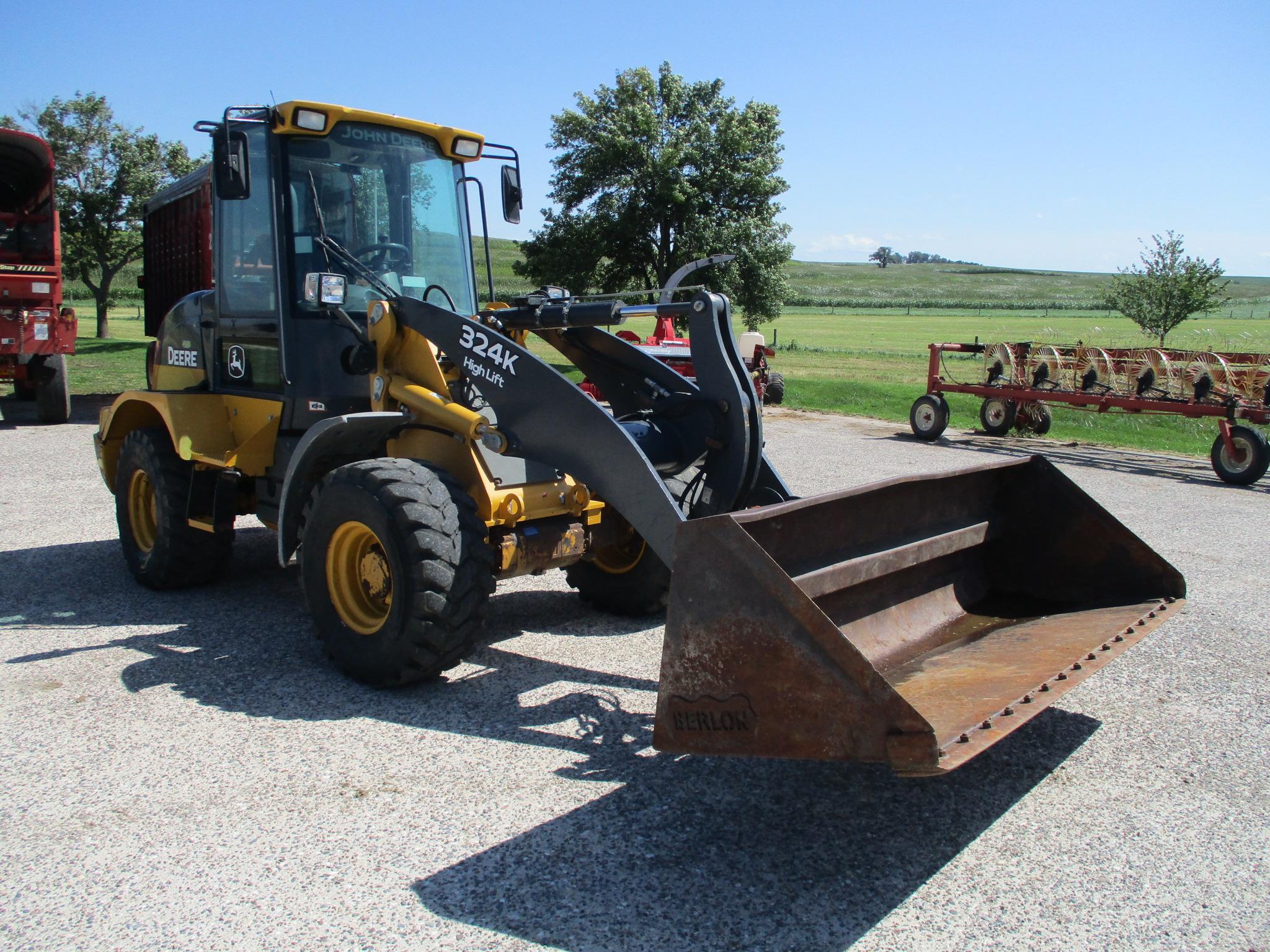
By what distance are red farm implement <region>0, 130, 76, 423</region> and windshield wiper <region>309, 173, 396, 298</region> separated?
423 inches

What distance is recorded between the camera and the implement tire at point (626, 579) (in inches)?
234

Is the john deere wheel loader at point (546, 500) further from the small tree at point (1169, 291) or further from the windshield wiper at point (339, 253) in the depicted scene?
the small tree at point (1169, 291)

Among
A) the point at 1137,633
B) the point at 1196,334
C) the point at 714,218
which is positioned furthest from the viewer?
the point at 1196,334

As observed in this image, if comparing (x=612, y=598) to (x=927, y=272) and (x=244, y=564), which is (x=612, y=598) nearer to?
(x=244, y=564)

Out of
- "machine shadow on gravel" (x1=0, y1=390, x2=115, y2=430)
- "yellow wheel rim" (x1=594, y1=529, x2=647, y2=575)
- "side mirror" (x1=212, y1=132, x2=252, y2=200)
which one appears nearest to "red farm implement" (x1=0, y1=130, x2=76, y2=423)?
"machine shadow on gravel" (x1=0, y1=390, x2=115, y2=430)

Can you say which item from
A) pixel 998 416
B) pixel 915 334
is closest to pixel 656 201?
pixel 998 416

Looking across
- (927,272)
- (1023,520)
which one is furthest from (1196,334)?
(927,272)

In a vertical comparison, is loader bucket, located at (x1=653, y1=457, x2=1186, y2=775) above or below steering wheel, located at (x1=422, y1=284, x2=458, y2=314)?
below

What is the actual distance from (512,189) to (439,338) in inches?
61.5

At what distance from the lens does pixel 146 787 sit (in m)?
3.84

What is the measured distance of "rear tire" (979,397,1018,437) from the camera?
1722 cm

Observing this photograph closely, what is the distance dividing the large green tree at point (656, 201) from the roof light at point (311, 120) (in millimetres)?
20561

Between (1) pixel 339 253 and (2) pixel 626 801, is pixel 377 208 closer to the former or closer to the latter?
(1) pixel 339 253

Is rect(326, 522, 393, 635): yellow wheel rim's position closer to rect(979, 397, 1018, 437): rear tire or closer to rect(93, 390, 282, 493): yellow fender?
rect(93, 390, 282, 493): yellow fender
